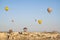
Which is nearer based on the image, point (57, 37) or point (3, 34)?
point (57, 37)

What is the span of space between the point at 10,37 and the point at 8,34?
1.19m

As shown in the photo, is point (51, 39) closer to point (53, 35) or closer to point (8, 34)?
point (53, 35)

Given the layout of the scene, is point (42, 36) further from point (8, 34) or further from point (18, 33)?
point (8, 34)

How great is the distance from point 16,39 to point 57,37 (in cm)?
1031

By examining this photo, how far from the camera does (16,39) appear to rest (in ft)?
126

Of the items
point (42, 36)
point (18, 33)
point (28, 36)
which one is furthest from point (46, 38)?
point (18, 33)

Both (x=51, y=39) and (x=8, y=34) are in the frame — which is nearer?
(x=51, y=39)

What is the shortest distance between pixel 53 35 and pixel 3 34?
12.4 m

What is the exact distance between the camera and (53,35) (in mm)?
35969

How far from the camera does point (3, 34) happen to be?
37969 millimetres

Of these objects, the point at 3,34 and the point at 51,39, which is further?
the point at 3,34

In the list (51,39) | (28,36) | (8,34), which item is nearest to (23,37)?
(28,36)

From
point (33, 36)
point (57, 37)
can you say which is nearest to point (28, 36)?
point (33, 36)

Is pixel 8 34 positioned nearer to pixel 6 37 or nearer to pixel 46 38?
pixel 6 37
